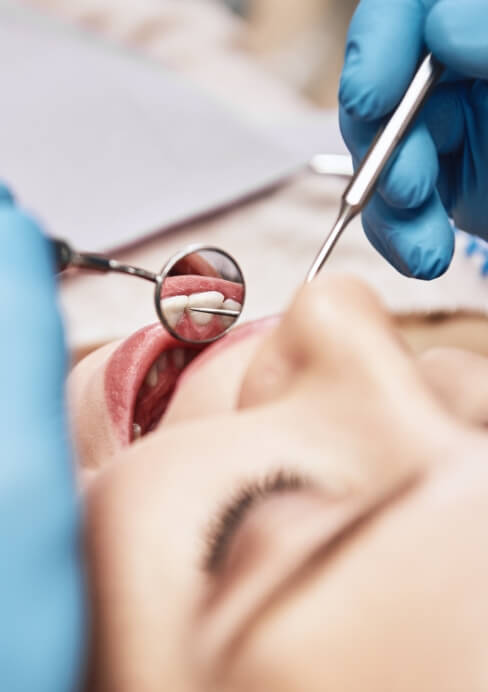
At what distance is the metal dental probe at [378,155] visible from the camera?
34.7 inches

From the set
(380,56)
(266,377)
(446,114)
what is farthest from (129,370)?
(446,114)

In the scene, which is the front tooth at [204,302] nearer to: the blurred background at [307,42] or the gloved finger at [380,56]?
the gloved finger at [380,56]

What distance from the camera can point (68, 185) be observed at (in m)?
1.54

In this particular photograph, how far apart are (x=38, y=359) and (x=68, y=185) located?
1119mm

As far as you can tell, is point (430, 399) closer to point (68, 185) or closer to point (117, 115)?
point (68, 185)

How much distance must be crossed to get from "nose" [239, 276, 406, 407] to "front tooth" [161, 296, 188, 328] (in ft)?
0.68

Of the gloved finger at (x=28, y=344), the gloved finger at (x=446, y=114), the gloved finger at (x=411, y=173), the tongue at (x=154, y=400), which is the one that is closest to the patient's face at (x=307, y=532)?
the gloved finger at (x=28, y=344)

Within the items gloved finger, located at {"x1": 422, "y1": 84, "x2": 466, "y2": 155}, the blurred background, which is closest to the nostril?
gloved finger, located at {"x1": 422, "y1": 84, "x2": 466, "y2": 155}

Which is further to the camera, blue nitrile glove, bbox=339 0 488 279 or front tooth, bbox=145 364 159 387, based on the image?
blue nitrile glove, bbox=339 0 488 279

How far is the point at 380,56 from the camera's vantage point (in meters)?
0.94

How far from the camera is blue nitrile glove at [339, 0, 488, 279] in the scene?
3.05ft

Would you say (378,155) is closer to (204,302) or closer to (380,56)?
(380,56)

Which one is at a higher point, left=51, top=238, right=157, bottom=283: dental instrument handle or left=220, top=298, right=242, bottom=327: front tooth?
left=51, top=238, right=157, bottom=283: dental instrument handle

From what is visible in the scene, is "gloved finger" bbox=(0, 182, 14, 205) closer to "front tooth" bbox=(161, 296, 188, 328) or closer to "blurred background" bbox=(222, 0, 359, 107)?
"front tooth" bbox=(161, 296, 188, 328)
